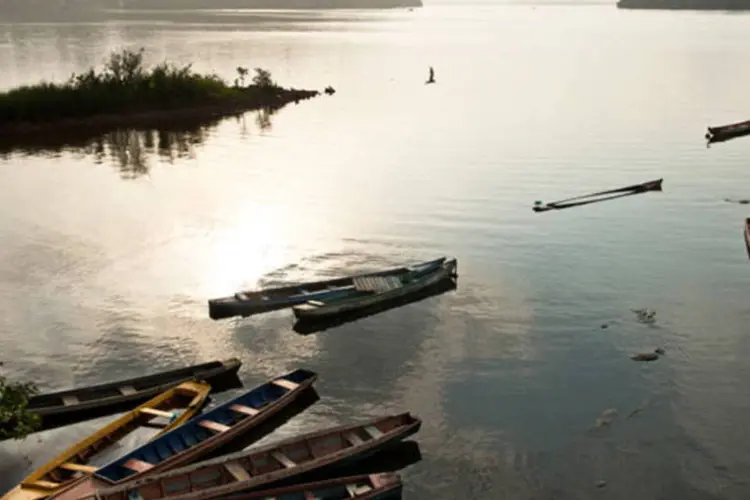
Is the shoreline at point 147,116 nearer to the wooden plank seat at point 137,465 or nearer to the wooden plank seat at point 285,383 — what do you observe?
the wooden plank seat at point 285,383

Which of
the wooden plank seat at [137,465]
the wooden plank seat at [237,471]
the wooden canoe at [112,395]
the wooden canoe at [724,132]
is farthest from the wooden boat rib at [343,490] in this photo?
the wooden canoe at [724,132]

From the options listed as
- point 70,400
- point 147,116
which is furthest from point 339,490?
point 147,116

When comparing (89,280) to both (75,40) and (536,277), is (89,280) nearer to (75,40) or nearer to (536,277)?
(536,277)

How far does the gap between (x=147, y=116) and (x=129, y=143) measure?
10.7m

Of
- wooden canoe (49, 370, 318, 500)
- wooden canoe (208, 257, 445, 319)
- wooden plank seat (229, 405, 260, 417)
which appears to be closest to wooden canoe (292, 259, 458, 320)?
wooden canoe (208, 257, 445, 319)

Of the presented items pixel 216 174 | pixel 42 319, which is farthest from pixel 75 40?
pixel 42 319

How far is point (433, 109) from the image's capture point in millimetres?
92312

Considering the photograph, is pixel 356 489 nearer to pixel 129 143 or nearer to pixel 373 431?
pixel 373 431

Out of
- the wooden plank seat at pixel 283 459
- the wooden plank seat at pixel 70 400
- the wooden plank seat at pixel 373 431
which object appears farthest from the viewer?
the wooden plank seat at pixel 70 400

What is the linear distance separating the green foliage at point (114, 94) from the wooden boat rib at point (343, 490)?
62740 mm

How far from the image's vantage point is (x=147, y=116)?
80188mm

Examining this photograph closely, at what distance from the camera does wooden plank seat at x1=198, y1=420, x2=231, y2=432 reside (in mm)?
21359

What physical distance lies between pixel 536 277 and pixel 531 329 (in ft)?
19.3

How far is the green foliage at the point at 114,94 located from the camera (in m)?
73.8
